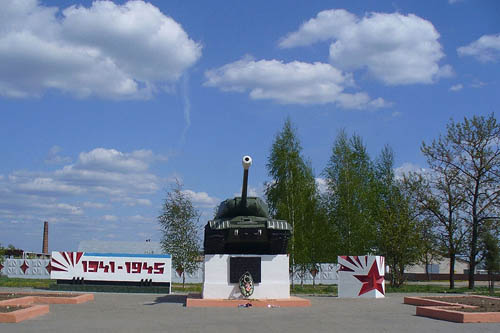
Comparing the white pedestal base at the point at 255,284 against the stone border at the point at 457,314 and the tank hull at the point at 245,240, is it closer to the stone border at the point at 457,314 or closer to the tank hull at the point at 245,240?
Result: the tank hull at the point at 245,240

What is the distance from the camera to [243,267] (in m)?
18.1

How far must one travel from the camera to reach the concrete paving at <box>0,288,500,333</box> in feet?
36.0

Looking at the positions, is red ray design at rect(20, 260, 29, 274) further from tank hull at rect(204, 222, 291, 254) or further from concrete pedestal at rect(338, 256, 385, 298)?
concrete pedestal at rect(338, 256, 385, 298)

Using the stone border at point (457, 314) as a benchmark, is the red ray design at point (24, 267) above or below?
below

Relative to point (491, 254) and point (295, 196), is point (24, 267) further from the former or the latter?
point (491, 254)

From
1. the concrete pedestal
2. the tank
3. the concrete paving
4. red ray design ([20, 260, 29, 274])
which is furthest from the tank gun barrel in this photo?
red ray design ([20, 260, 29, 274])

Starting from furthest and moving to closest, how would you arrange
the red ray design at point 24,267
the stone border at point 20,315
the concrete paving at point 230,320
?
the red ray design at point 24,267, the stone border at point 20,315, the concrete paving at point 230,320

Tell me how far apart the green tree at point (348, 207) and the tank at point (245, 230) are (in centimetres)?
1352

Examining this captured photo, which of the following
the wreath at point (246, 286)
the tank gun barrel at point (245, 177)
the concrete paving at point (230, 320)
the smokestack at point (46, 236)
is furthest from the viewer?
the smokestack at point (46, 236)

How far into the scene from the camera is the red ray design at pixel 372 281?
69.4 feet

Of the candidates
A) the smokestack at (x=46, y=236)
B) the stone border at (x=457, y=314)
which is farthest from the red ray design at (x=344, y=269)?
the smokestack at (x=46, y=236)

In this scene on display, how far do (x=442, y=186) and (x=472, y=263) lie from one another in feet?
14.9

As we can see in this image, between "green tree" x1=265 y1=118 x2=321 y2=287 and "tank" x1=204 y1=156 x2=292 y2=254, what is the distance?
11708 mm

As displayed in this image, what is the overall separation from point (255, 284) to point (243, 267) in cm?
67
